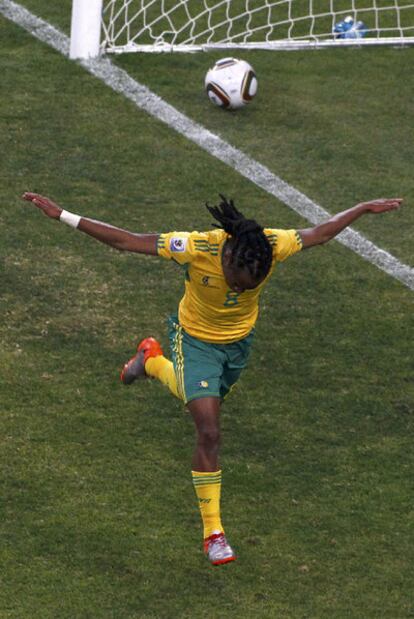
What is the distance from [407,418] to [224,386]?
1.31 m

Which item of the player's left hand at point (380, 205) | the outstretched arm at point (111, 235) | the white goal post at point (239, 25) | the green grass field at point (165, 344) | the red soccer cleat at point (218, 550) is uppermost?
the player's left hand at point (380, 205)

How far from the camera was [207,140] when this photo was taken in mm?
11391

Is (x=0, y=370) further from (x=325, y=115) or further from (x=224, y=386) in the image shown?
(x=325, y=115)

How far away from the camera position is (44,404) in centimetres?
819

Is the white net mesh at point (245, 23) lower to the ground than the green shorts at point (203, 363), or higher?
lower

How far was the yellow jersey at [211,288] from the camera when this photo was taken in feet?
23.4

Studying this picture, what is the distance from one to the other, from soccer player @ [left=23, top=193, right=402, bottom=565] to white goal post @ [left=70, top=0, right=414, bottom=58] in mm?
5413

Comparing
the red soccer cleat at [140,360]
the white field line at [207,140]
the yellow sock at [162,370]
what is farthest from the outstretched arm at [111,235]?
the white field line at [207,140]

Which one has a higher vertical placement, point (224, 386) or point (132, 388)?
point (224, 386)

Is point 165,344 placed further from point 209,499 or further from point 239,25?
point 239,25

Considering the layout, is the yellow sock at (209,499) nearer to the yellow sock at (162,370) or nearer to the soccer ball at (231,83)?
the yellow sock at (162,370)

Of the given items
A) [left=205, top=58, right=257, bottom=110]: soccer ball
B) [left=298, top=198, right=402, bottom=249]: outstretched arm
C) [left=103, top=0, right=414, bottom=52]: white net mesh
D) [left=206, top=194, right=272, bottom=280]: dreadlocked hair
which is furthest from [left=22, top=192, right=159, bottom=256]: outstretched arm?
[left=103, top=0, right=414, bottom=52]: white net mesh

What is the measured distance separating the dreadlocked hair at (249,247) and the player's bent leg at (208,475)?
2.39 ft

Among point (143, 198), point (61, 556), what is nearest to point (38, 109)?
point (143, 198)
